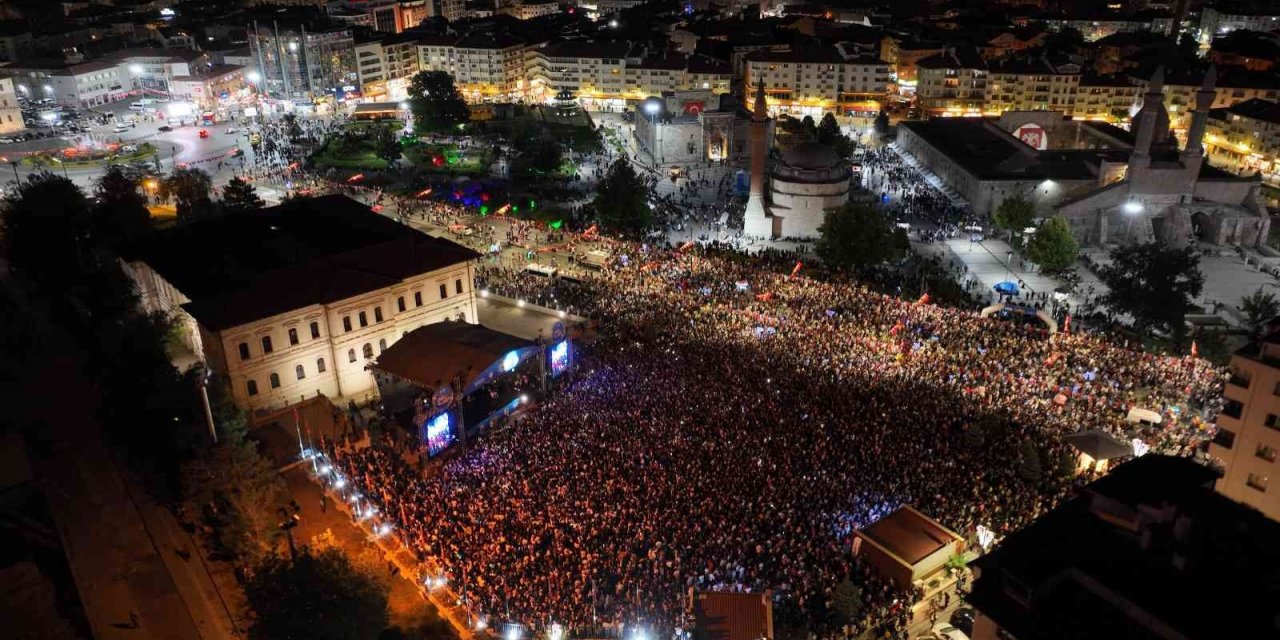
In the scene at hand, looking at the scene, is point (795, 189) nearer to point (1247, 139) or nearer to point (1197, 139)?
point (1197, 139)

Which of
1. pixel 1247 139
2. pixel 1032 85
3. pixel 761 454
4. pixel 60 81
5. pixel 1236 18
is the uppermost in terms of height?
pixel 1236 18

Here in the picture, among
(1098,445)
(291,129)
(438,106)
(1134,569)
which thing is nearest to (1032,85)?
(438,106)

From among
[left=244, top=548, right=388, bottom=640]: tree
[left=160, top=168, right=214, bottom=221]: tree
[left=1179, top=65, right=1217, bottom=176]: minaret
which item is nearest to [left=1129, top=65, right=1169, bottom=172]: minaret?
[left=1179, top=65, right=1217, bottom=176]: minaret

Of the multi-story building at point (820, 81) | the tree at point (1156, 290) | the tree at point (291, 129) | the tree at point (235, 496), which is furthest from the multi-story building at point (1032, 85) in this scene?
the tree at point (235, 496)

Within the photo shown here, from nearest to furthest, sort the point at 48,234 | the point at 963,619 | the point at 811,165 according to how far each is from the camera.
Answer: the point at 963,619
the point at 48,234
the point at 811,165

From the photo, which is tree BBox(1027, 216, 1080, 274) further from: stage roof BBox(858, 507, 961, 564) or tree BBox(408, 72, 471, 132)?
tree BBox(408, 72, 471, 132)

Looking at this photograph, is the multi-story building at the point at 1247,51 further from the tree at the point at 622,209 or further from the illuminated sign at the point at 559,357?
the illuminated sign at the point at 559,357
